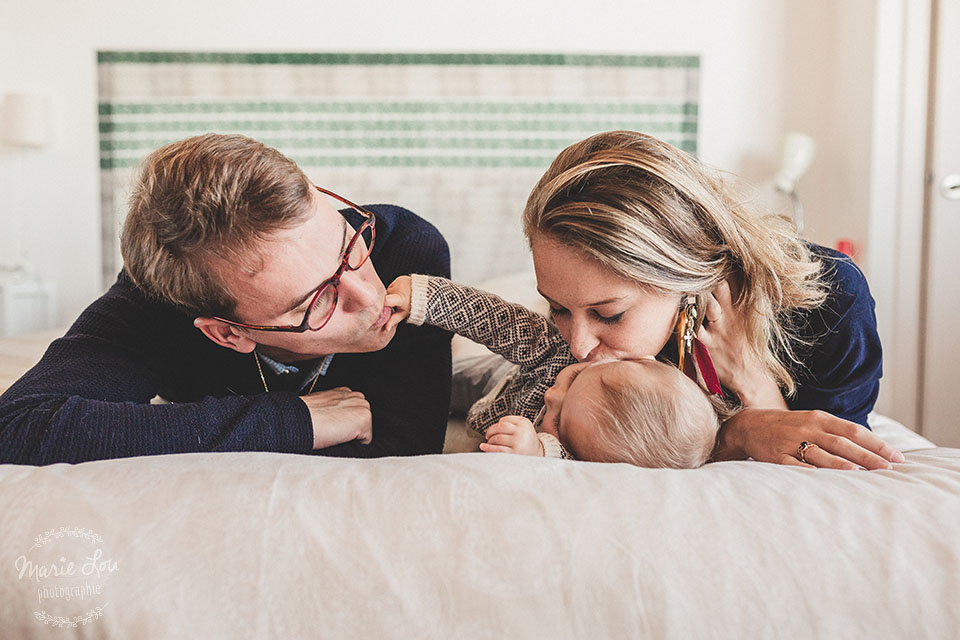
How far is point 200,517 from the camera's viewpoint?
70 cm

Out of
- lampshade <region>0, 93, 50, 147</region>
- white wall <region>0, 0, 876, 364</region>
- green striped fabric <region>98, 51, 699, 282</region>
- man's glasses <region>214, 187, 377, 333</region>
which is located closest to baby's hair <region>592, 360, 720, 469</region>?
man's glasses <region>214, 187, 377, 333</region>

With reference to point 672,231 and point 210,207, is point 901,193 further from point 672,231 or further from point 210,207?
point 210,207

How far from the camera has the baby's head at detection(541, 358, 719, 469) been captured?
103 centimetres

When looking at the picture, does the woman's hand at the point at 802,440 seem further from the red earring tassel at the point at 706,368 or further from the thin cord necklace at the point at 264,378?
the thin cord necklace at the point at 264,378

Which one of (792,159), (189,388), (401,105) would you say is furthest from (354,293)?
(792,159)

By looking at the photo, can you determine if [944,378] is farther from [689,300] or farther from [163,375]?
[163,375]

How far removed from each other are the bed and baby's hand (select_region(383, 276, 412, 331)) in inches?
19.0

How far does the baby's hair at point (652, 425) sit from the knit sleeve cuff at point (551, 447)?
3.0 inches

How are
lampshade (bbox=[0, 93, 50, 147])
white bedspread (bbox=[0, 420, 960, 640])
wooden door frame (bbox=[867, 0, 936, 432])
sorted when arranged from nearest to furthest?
white bedspread (bbox=[0, 420, 960, 640]) < wooden door frame (bbox=[867, 0, 936, 432]) < lampshade (bbox=[0, 93, 50, 147])

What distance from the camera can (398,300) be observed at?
3.95 ft

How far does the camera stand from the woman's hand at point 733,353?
A: 1230mm

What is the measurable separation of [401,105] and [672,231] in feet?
8.50

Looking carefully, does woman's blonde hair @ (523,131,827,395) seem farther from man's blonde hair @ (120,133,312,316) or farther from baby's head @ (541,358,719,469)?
man's blonde hair @ (120,133,312,316)

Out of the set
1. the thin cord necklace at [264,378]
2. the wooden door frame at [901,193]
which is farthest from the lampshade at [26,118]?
the wooden door frame at [901,193]
